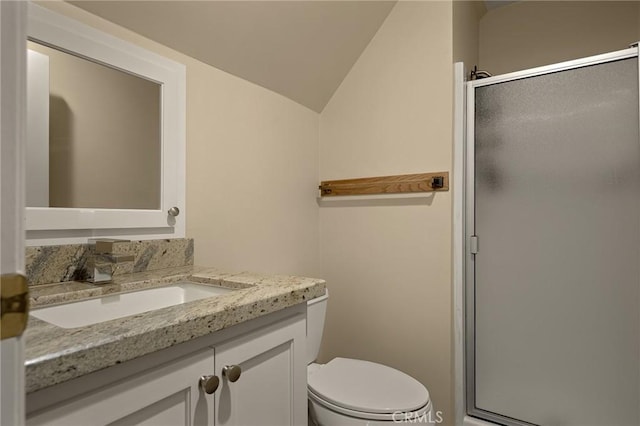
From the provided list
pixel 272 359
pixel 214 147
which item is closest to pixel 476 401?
pixel 272 359

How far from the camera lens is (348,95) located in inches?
81.3

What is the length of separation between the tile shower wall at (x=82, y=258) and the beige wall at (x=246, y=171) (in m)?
0.12

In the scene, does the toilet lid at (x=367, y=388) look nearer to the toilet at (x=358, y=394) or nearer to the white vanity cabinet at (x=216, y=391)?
the toilet at (x=358, y=394)

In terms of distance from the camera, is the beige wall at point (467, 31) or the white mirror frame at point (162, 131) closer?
Answer: the white mirror frame at point (162, 131)

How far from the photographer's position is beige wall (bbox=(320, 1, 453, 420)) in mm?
1728

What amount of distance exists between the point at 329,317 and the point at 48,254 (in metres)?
1.48

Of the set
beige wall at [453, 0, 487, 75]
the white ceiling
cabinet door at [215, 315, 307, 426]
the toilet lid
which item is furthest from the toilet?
beige wall at [453, 0, 487, 75]

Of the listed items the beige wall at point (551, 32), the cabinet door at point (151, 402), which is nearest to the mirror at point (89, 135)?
the cabinet door at point (151, 402)

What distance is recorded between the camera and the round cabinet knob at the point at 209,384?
71cm

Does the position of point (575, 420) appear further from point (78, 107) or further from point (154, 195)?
point (78, 107)

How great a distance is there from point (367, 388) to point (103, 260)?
41.5 inches

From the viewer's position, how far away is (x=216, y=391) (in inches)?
29.4

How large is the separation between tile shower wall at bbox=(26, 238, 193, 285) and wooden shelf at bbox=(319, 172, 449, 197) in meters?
0.97

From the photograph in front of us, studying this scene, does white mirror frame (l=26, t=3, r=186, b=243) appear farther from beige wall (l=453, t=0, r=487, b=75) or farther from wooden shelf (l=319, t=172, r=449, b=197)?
beige wall (l=453, t=0, r=487, b=75)
